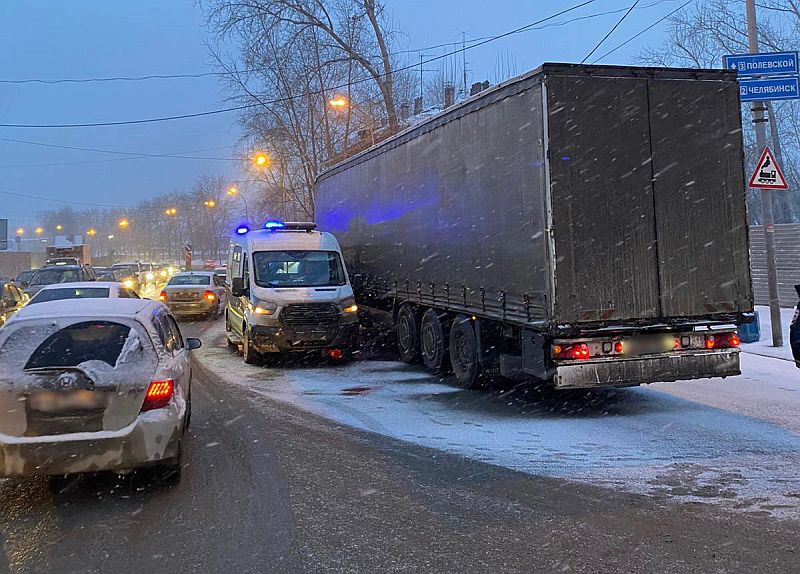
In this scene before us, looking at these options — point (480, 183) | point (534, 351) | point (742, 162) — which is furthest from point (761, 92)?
point (534, 351)

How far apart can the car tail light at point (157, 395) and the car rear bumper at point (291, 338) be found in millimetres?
6520

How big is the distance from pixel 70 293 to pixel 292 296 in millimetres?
3998

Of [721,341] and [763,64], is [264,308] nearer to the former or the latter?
[721,341]

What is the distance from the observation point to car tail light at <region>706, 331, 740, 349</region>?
8047 mm

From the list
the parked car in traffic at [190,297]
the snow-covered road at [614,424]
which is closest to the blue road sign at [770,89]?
the snow-covered road at [614,424]

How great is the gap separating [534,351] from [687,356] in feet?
5.67

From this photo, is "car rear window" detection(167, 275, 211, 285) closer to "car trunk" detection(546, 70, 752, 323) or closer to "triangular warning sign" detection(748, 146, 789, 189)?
"triangular warning sign" detection(748, 146, 789, 189)

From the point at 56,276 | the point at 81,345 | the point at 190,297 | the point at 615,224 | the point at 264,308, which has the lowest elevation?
the point at 81,345

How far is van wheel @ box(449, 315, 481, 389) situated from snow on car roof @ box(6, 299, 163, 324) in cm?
463

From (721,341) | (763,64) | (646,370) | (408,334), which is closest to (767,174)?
(763,64)

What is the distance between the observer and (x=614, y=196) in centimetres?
751

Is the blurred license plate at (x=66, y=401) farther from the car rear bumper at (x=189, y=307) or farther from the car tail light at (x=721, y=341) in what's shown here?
the car rear bumper at (x=189, y=307)

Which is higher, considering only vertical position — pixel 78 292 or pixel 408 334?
pixel 78 292

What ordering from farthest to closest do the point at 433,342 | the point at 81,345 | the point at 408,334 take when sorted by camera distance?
the point at 408,334 < the point at 433,342 < the point at 81,345
